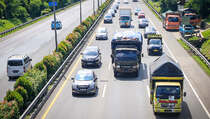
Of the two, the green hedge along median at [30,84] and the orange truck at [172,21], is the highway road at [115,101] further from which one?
the orange truck at [172,21]

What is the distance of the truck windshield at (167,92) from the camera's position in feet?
77.5

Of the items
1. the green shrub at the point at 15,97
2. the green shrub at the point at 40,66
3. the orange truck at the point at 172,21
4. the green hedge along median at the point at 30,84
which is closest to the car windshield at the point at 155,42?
the green hedge along median at the point at 30,84

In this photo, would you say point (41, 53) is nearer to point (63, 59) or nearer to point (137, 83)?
point (63, 59)

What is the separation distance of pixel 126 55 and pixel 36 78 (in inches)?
413

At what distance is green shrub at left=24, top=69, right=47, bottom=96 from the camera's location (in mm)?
27103

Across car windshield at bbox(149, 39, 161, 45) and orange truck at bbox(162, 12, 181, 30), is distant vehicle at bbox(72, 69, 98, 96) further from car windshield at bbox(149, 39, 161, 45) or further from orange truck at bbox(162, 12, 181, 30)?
orange truck at bbox(162, 12, 181, 30)

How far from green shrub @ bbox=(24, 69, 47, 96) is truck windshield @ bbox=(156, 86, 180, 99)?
9428 millimetres

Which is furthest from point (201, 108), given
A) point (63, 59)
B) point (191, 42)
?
point (191, 42)

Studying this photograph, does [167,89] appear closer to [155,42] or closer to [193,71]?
[193,71]

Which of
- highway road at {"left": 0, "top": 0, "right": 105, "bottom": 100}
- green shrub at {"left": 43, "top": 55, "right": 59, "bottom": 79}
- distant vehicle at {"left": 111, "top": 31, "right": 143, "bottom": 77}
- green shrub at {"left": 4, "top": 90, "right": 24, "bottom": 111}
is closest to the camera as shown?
green shrub at {"left": 4, "top": 90, "right": 24, "bottom": 111}

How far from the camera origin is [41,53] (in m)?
47.5

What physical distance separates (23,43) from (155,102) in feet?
120

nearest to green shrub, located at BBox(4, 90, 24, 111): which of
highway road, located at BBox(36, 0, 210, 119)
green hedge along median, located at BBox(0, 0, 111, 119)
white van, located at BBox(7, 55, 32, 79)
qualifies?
green hedge along median, located at BBox(0, 0, 111, 119)

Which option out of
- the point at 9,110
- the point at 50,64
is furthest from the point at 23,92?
the point at 50,64
